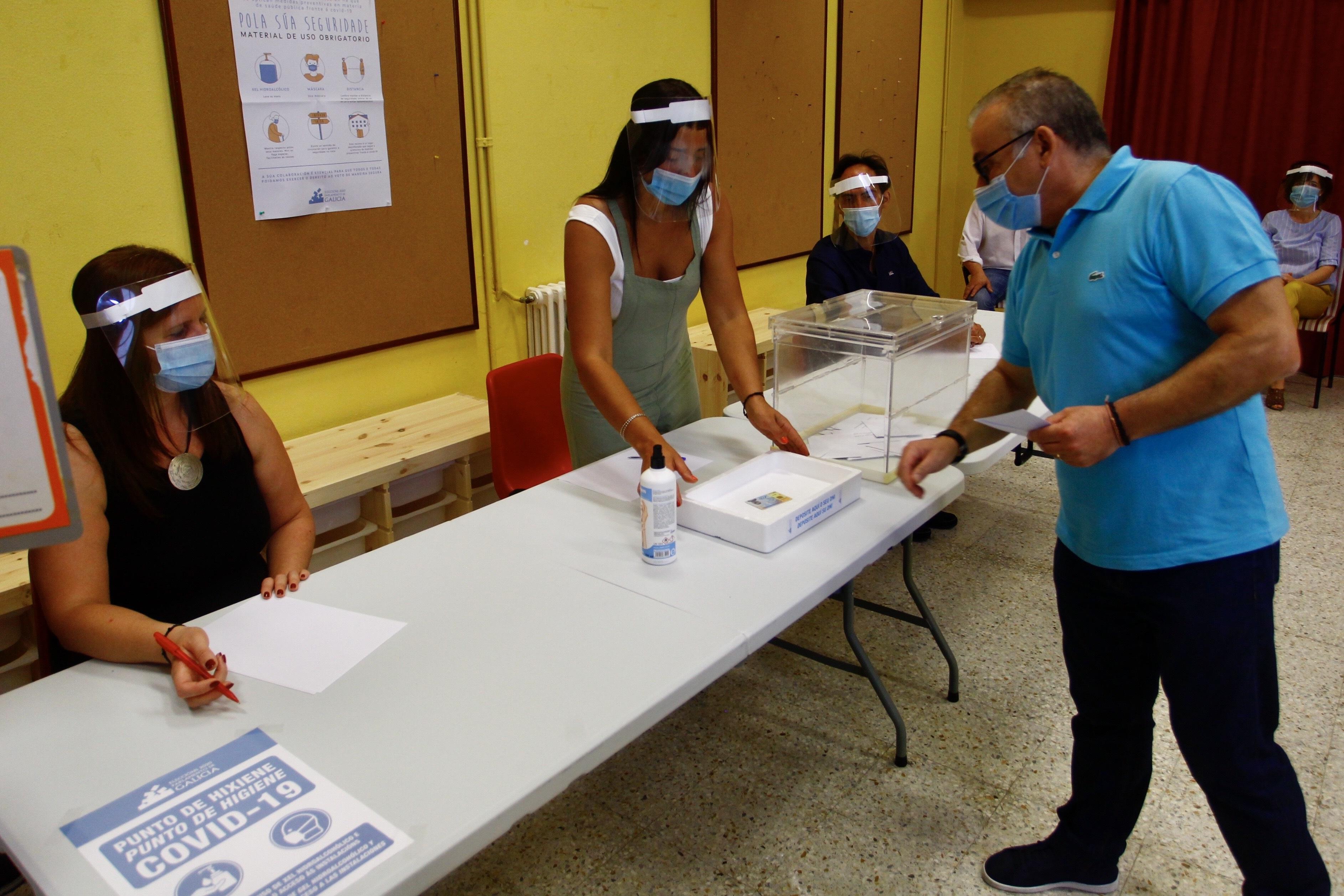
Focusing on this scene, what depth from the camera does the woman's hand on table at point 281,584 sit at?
163 centimetres

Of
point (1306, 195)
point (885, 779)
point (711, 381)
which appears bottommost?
point (885, 779)

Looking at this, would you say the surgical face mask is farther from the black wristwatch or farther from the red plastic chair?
the black wristwatch

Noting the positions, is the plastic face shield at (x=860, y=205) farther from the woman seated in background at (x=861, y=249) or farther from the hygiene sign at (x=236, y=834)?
the hygiene sign at (x=236, y=834)

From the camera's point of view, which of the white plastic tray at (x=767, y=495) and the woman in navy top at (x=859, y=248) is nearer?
the white plastic tray at (x=767, y=495)

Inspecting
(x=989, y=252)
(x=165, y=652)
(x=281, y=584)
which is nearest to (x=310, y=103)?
(x=281, y=584)

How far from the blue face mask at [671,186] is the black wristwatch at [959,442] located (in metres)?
0.74

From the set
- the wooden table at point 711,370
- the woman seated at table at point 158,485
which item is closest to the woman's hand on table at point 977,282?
the wooden table at point 711,370

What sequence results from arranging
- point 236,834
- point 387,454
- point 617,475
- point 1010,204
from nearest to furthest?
point 236,834
point 1010,204
point 617,475
point 387,454

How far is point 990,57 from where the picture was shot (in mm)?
6359

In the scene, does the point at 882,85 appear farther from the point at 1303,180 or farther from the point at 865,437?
the point at 865,437

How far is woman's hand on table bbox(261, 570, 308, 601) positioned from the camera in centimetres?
163

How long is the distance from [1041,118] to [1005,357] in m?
0.48

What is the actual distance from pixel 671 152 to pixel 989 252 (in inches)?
135

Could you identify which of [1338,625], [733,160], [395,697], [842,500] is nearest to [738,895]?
[842,500]
